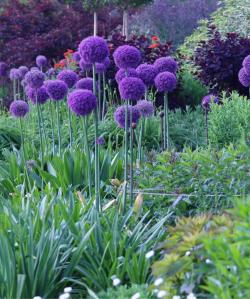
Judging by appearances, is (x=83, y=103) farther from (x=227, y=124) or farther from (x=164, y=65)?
(x=227, y=124)

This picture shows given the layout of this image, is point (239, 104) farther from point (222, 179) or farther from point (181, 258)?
point (181, 258)

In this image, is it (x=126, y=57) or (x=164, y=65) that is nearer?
(x=126, y=57)

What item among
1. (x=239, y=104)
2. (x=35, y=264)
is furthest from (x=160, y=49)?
(x=35, y=264)

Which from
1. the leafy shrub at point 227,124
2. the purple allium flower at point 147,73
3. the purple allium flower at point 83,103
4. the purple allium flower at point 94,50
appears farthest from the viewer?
the leafy shrub at point 227,124

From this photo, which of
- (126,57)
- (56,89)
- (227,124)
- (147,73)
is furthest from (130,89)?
(227,124)

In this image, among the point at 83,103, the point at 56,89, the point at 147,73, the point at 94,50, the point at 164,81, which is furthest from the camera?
the point at 56,89

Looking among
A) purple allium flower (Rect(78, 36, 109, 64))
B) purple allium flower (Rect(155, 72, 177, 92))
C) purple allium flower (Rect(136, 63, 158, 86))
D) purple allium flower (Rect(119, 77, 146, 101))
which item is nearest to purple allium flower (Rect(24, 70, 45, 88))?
purple allium flower (Rect(136, 63, 158, 86))

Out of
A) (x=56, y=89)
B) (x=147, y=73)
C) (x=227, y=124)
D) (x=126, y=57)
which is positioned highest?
(x=126, y=57)

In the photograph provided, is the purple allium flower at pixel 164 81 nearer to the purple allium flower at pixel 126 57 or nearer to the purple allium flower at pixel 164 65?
the purple allium flower at pixel 164 65

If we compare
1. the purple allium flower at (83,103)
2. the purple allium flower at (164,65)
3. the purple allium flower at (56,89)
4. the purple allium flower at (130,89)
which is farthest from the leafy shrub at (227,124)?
the purple allium flower at (83,103)

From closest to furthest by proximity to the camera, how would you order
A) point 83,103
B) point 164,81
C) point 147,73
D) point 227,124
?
point 83,103 < point 164,81 < point 147,73 < point 227,124

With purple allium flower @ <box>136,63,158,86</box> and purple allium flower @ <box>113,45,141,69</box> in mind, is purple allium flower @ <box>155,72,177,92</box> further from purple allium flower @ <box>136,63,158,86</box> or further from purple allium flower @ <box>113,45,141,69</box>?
purple allium flower @ <box>113,45,141,69</box>

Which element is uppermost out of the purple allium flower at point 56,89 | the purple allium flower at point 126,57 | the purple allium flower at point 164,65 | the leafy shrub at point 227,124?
the purple allium flower at point 126,57

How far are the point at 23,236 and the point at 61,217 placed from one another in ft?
1.30
